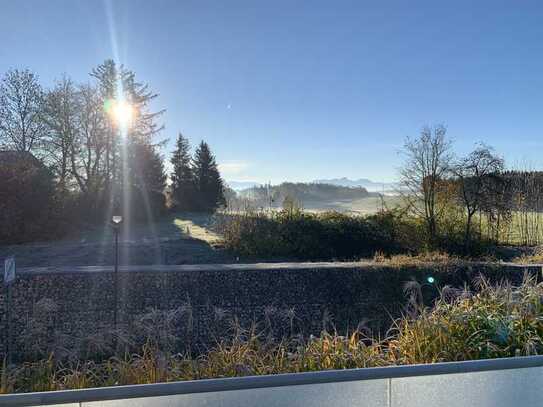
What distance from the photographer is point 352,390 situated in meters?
2.04

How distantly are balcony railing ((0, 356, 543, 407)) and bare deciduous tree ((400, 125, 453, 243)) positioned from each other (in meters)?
7.33

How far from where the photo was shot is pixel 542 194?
9.88 m

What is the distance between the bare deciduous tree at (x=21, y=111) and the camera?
49.6 feet

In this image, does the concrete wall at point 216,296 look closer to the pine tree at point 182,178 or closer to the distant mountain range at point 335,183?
the distant mountain range at point 335,183

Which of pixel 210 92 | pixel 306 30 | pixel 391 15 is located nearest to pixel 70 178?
pixel 210 92

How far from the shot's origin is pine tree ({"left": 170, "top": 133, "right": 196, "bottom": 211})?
20.0 m

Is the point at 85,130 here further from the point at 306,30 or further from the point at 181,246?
the point at 306,30

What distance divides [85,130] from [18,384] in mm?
15259

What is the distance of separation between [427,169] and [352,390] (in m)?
8.29

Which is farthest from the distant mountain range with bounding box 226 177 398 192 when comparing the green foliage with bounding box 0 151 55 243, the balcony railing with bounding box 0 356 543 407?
the balcony railing with bounding box 0 356 543 407

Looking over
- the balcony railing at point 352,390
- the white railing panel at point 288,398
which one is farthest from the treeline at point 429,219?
the white railing panel at point 288,398

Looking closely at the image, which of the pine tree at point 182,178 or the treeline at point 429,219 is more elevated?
the pine tree at point 182,178

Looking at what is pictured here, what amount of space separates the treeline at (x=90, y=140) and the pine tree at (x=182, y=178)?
16.3 inches

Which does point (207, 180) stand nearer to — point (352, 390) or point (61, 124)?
point (61, 124)
